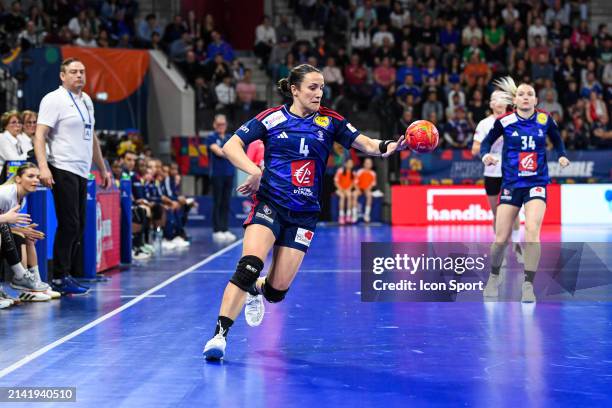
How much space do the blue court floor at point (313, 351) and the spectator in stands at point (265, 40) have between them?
50.6ft

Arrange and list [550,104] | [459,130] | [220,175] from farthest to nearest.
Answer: [550,104]
[459,130]
[220,175]

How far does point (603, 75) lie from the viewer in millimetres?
24125

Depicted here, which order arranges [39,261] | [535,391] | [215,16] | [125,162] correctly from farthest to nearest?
[215,16] < [125,162] < [39,261] < [535,391]

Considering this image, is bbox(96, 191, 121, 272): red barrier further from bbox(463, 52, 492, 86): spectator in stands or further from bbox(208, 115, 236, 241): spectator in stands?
bbox(463, 52, 492, 86): spectator in stands

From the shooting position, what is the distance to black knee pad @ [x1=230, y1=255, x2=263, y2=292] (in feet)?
19.4

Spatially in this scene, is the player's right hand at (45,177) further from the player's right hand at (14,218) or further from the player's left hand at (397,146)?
the player's left hand at (397,146)

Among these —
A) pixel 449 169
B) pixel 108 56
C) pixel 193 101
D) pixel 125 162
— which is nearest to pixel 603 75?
pixel 449 169

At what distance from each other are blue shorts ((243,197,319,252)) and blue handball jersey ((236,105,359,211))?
0.16 ft

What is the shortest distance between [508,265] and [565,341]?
5165mm

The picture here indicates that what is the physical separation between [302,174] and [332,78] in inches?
678

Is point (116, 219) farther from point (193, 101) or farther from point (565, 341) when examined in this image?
point (193, 101)

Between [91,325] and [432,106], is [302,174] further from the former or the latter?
[432,106]

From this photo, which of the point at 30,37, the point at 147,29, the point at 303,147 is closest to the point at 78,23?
the point at 147,29

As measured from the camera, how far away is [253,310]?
672 cm
